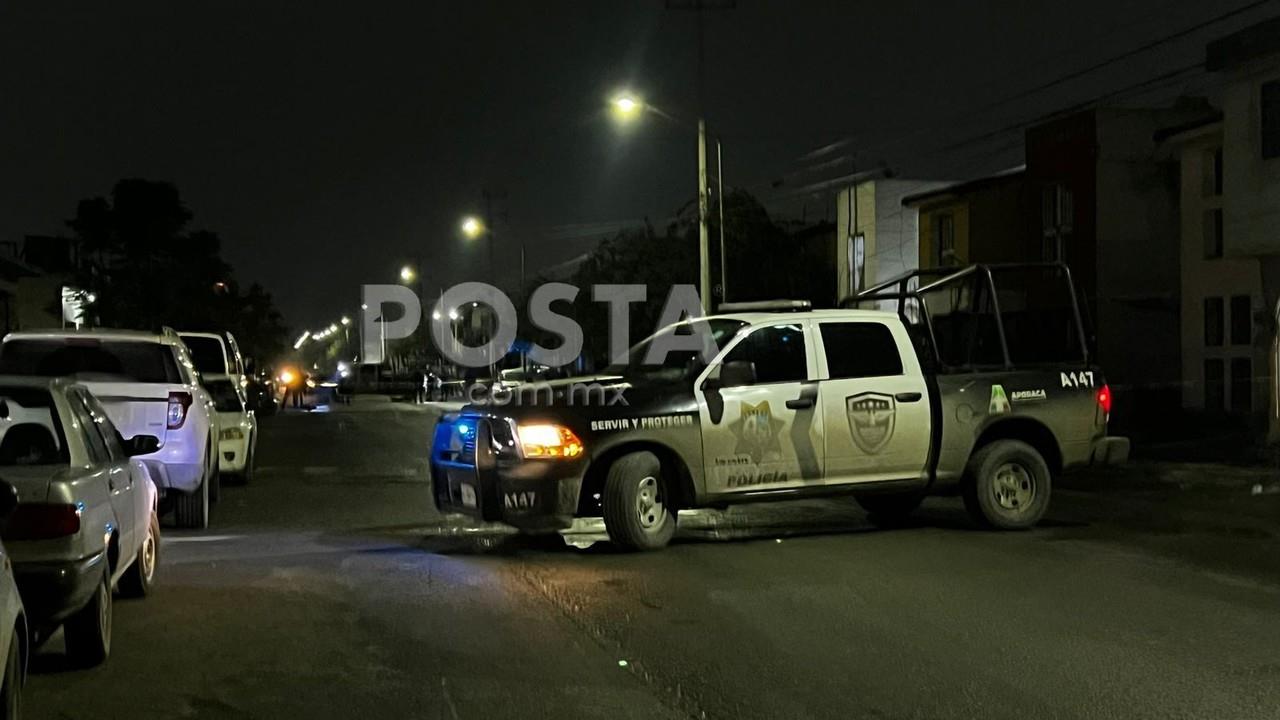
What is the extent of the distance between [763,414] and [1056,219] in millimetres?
23251

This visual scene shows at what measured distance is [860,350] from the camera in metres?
11.5

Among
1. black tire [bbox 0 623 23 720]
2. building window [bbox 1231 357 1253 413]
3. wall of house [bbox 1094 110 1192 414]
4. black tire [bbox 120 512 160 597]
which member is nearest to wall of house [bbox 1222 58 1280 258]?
building window [bbox 1231 357 1253 413]

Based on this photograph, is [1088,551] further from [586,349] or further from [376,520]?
[586,349]

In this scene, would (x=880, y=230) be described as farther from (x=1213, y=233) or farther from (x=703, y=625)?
(x=703, y=625)

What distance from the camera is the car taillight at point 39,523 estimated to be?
20.4 feet

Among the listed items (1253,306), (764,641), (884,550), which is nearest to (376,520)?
(884,550)

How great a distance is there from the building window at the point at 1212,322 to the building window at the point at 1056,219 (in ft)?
18.2

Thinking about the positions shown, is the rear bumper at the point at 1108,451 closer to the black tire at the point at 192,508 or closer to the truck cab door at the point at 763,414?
the truck cab door at the point at 763,414

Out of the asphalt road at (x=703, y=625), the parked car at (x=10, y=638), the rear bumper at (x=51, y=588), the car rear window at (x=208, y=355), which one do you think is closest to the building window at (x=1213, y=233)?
the asphalt road at (x=703, y=625)

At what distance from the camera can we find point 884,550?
1084cm

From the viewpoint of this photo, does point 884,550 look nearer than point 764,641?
No

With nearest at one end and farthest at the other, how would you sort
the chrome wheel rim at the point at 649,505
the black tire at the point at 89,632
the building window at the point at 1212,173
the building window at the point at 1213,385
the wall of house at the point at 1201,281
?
the black tire at the point at 89,632, the chrome wheel rim at the point at 649,505, the wall of house at the point at 1201,281, the building window at the point at 1212,173, the building window at the point at 1213,385

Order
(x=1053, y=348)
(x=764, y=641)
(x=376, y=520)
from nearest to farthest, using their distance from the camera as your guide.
Answer: (x=764, y=641) < (x=376, y=520) < (x=1053, y=348)

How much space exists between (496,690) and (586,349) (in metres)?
38.1
